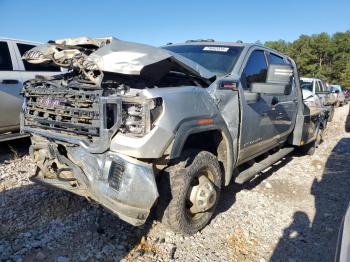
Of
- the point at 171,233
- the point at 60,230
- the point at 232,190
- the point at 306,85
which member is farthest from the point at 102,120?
the point at 306,85

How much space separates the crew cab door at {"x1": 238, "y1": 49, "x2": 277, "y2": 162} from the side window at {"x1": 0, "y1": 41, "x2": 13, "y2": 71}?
4.01m

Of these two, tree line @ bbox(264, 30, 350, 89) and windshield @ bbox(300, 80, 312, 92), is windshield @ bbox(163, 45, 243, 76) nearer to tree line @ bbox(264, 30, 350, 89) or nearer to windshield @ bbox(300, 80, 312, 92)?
windshield @ bbox(300, 80, 312, 92)

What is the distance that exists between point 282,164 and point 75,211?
14.1 feet

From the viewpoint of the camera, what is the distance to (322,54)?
159 ft

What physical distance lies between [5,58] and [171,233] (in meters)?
4.28

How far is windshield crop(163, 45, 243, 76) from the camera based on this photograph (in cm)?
405

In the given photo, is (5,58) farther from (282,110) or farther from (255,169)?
(282,110)

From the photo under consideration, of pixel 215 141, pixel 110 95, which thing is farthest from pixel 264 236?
→ pixel 110 95

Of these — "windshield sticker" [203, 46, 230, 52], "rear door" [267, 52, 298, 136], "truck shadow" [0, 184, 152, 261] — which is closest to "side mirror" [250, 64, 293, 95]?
"windshield sticker" [203, 46, 230, 52]

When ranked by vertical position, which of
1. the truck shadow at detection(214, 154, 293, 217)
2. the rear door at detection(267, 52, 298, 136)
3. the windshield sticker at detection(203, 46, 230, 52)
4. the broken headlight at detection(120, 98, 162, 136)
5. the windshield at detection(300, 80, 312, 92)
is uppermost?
the windshield sticker at detection(203, 46, 230, 52)

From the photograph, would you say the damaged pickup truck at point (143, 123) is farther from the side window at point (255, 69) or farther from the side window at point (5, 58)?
the side window at point (5, 58)

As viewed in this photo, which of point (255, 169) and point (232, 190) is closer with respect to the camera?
point (255, 169)

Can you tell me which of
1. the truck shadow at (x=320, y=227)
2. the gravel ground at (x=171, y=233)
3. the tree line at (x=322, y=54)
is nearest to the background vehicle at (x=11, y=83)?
the gravel ground at (x=171, y=233)

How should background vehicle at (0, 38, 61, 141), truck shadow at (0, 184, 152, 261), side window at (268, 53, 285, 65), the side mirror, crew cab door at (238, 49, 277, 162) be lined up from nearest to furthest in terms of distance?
truck shadow at (0, 184, 152, 261) → the side mirror → crew cab door at (238, 49, 277, 162) → side window at (268, 53, 285, 65) → background vehicle at (0, 38, 61, 141)
